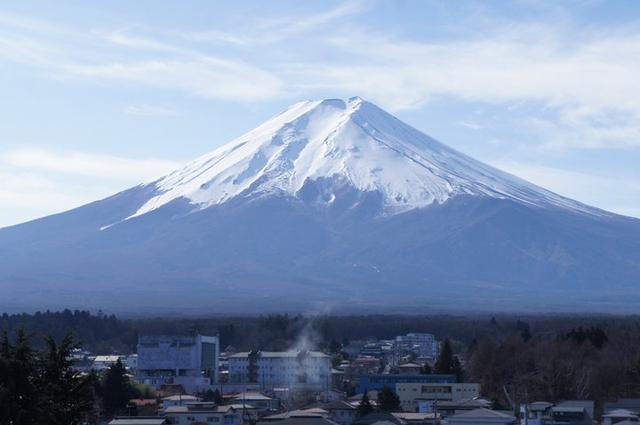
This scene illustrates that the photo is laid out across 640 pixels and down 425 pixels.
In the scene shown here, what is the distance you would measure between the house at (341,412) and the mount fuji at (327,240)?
7016cm

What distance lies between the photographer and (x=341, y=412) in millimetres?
42969

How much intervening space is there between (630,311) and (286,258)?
3007 centimetres

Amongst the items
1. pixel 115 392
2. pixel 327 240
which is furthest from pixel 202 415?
pixel 327 240

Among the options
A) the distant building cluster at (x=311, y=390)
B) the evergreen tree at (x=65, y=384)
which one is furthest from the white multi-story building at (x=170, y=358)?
the evergreen tree at (x=65, y=384)

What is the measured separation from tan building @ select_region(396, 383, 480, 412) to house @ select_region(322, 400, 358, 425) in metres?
4.43

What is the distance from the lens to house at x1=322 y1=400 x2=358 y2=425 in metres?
41.7

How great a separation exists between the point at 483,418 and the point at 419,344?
1686 inches

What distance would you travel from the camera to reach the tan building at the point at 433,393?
48.8m

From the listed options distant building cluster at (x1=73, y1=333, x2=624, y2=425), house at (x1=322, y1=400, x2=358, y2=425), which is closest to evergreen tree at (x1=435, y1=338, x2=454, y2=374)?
distant building cluster at (x1=73, y1=333, x2=624, y2=425)

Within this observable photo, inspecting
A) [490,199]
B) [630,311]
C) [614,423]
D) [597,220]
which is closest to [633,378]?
[614,423]

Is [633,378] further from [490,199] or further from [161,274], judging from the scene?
[490,199]

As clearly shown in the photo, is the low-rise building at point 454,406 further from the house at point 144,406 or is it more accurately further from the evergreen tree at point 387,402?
the house at point 144,406

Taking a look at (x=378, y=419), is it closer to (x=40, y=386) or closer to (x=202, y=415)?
(x=202, y=415)

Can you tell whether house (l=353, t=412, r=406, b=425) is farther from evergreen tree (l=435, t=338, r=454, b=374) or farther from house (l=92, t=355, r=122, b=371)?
house (l=92, t=355, r=122, b=371)
